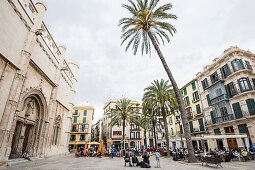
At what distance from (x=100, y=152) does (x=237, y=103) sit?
2322 centimetres

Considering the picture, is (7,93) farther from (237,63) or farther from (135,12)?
(237,63)

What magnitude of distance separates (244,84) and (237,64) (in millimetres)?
3389

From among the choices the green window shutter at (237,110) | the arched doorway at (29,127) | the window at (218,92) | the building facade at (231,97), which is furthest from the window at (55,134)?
the window at (218,92)

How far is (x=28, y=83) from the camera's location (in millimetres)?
13758

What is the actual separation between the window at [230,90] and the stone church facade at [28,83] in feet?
90.1

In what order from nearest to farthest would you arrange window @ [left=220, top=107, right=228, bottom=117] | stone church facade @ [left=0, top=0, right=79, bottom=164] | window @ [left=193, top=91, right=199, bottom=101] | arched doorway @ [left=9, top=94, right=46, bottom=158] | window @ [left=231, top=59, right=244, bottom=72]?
stone church facade @ [left=0, top=0, right=79, bottom=164] < arched doorway @ [left=9, top=94, right=46, bottom=158] < window @ [left=231, top=59, right=244, bottom=72] < window @ [left=220, top=107, right=228, bottom=117] < window @ [left=193, top=91, right=199, bottom=101]

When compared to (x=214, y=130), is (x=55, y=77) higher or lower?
higher

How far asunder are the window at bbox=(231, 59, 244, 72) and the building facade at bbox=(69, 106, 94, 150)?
43566 mm

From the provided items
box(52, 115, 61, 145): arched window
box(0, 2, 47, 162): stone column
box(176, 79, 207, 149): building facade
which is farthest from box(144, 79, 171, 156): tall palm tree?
box(0, 2, 47, 162): stone column

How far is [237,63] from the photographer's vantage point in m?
22.6

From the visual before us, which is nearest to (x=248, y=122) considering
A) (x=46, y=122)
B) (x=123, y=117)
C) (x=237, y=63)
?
(x=237, y=63)

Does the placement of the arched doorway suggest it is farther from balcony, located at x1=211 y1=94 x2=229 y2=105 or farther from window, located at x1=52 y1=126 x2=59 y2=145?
balcony, located at x1=211 y1=94 x2=229 y2=105

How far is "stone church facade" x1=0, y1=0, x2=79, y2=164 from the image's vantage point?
10.2 meters

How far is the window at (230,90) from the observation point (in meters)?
22.7
